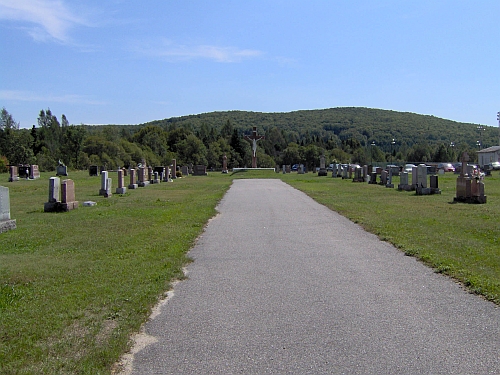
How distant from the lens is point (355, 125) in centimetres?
16500

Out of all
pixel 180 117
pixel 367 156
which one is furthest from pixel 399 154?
pixel 180 117

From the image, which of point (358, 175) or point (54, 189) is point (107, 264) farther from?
point (358, 175)

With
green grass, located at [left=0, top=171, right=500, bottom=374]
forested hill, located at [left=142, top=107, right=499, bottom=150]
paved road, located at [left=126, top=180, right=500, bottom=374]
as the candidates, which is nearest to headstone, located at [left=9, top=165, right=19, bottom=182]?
green grass, located at [left=0, top=171, right=500, bottom=374]

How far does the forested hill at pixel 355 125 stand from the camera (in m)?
150

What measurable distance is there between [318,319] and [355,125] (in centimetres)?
16459

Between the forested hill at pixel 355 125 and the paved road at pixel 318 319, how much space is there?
136073 mm

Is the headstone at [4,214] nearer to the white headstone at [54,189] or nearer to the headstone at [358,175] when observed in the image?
the white headstone at [54,189]

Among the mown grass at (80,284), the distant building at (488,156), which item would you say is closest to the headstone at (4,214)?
the mown grass at (80,284)

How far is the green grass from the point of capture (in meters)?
4.62

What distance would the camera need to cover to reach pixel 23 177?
132 ft

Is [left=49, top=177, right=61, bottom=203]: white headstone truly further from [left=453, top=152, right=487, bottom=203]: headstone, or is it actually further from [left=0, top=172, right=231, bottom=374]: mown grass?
[left=453, top=152, right=487, bottom=203]: headstone

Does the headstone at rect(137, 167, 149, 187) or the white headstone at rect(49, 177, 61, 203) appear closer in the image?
the white headstone at rect(49, 177, 61, 203)

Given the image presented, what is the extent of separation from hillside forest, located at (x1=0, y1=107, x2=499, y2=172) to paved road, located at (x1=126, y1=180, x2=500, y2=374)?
53219 millimetres

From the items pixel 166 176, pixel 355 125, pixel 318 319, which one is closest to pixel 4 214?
pixel 318 319
